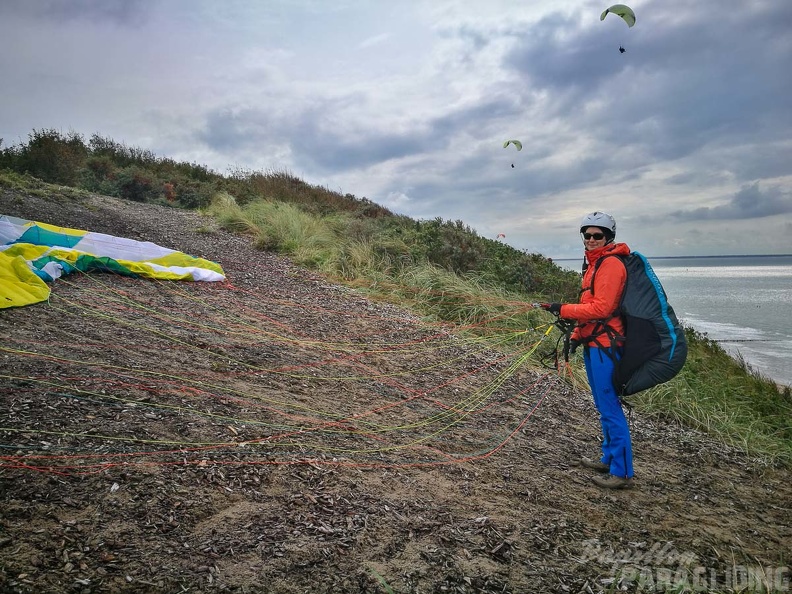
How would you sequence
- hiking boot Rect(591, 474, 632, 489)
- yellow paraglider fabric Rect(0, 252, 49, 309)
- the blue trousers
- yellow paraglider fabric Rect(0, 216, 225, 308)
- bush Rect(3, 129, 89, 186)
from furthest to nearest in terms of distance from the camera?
bush Rect(3, 129, 89, 186) < yellow paraglider fabric Rect(0, 216, 225, 308) < yellow paraglider fabric Rect(0, 252, 49, 309) < hiking boot Rect(591, 474, 632, 489) < the blue trousers

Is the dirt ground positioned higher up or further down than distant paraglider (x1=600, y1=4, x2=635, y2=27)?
further down

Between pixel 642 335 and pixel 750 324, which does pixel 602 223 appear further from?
pixel 750 324

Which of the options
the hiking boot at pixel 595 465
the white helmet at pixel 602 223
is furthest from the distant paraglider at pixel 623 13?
the hiking boot at pixel 595 465

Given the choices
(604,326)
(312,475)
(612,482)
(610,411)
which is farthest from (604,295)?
(312,475)

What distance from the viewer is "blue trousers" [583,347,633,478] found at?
341 cm

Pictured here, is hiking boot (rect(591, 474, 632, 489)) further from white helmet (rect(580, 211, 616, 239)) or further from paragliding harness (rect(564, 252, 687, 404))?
white helmet (rect(580, 211, 616, 239))

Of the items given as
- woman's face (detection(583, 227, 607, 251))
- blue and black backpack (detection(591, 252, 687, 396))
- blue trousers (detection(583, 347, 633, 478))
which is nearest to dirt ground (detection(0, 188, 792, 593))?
blue trousers (detection(583, 347, 633, 478))

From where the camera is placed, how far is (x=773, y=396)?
749 centimetres

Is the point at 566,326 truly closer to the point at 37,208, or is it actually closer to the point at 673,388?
Result: the point at 673,388

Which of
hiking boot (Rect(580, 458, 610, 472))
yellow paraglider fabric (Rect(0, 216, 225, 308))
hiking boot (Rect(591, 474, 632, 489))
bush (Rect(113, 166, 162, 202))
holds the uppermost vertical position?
bush (Rect(113, 166, 162, 202))

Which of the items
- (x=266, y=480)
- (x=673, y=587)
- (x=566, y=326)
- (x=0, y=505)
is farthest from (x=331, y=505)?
(x=566, y=326)

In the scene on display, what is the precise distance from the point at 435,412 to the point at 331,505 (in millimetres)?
1934

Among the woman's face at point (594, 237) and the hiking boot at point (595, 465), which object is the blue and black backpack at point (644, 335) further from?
the hiking boot at point (595, 465)

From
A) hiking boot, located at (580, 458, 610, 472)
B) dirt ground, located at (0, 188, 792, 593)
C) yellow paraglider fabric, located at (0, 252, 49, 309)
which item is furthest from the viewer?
yellow paraglider fabric, located at (0, 252, 49, 309)
